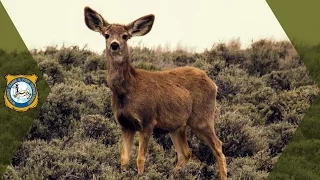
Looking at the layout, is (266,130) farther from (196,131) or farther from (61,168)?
(61,168)

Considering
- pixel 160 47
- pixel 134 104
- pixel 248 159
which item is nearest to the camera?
pixel 134 104

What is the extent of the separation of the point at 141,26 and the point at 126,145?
182 cm

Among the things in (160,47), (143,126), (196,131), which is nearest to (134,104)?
(143,126)

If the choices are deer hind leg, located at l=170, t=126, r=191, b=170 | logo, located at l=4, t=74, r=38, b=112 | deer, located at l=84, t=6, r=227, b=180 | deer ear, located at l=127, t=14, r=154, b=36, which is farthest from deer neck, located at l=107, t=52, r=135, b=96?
logo, located at l=4, t=74, r=38, b=112

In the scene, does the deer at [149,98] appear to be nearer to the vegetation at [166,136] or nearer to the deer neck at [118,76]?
the deer neck at [118,76]

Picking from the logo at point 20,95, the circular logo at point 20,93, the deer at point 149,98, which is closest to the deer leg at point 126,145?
the deer at point 149,98

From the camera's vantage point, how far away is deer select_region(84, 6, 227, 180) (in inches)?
575

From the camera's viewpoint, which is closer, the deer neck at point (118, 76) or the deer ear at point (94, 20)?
the deer neck at point (118, 76)

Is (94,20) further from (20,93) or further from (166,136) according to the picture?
(20,93)

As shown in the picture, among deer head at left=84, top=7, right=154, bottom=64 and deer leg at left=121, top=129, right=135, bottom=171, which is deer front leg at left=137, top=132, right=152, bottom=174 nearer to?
deer leg at left=121, top=129, right=135, bottom=171

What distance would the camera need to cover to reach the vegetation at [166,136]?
1583cm

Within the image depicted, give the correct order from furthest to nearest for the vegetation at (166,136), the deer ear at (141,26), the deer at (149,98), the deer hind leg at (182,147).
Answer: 1. the vegetation at (166,136)
2. the deer hind leg at (182,147)
3. the deer ear at (141,26)
4. the deer at (149,98)

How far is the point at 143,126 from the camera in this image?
14648mm

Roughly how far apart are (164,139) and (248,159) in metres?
1.65
